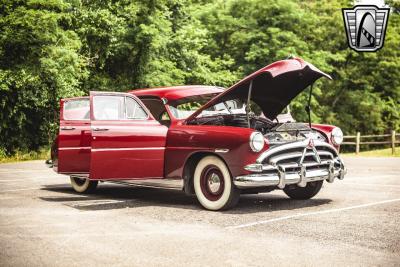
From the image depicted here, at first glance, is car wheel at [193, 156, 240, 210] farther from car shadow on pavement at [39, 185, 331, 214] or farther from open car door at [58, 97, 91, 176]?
open car door at [58, 97, 91, 176]

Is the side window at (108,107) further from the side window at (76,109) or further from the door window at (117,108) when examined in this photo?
the side window at (76,109)

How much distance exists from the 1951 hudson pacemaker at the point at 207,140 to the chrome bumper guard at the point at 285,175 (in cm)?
1

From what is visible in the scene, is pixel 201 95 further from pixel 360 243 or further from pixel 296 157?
pixel 360 243

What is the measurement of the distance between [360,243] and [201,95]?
399 cm

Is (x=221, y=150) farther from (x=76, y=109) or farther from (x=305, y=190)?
(x=76, y=109)

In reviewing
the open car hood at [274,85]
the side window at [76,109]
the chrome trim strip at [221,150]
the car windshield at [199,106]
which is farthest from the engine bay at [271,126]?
the side window at [76,109]

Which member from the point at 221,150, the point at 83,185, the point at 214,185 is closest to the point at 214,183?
the point at 214,185

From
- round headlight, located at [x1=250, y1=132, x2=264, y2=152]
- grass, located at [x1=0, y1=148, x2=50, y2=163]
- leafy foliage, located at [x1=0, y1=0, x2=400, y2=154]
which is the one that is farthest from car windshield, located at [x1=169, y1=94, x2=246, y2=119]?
grass, located at [x1=0, y1=148, x2=50, y2=163]

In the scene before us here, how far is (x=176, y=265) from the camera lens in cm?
477

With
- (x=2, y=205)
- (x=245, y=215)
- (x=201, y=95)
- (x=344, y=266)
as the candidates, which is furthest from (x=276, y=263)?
(x=2, y=205)

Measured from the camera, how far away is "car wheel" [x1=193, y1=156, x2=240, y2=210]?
752cm

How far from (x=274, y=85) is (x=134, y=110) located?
85.3 inches

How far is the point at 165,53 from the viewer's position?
28.1 meters

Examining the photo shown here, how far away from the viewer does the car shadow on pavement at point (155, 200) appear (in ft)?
26.8
